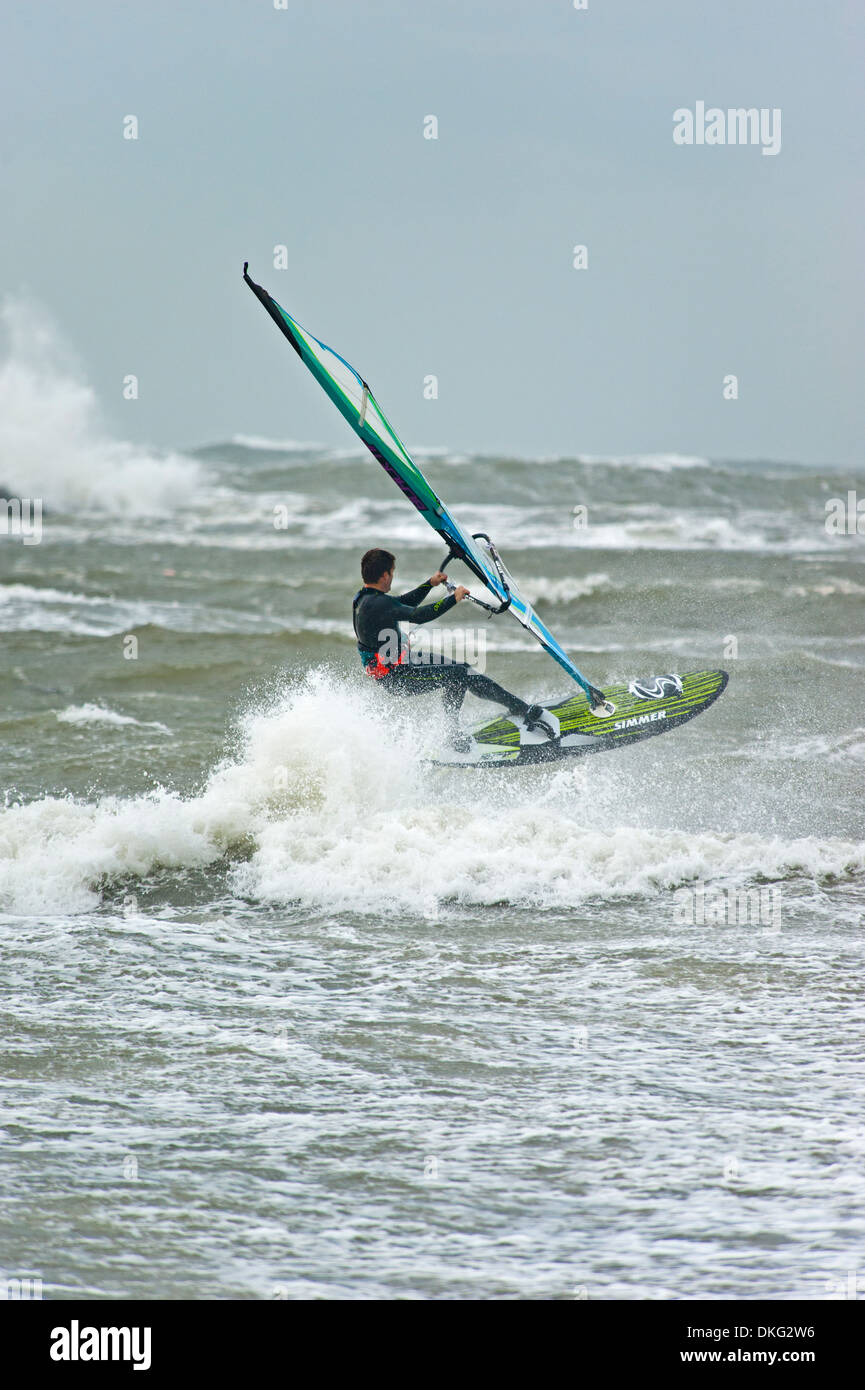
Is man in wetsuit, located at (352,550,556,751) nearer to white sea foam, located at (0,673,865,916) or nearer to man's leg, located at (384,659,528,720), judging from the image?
man's leg, located at (384,659,528,720)

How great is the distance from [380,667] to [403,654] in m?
0.17

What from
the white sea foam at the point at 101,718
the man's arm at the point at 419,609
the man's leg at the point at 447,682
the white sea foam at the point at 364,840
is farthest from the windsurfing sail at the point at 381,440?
the white sea foam at the point at 101,718

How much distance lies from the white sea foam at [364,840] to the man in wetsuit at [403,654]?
571 mm

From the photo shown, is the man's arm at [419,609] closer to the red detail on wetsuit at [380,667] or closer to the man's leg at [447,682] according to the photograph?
the red detail on wetsuit at [380,667]

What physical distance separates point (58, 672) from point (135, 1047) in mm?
9619

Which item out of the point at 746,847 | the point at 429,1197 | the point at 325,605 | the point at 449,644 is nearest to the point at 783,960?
the point at 746,847

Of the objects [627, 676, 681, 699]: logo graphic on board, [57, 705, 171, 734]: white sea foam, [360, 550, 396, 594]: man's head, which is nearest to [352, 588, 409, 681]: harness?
[360, 550, 396, 594]: man's head

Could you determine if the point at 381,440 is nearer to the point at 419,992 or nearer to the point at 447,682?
the point at 447,682

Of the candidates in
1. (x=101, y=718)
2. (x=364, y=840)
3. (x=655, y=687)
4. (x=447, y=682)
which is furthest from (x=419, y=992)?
(x=101, y=718)

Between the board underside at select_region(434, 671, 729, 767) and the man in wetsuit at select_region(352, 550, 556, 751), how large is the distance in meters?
0.11

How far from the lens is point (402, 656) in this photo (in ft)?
26.5

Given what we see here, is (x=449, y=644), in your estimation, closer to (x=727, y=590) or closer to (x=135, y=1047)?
(x=727, y=590)

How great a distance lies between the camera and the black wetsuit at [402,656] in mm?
7848
